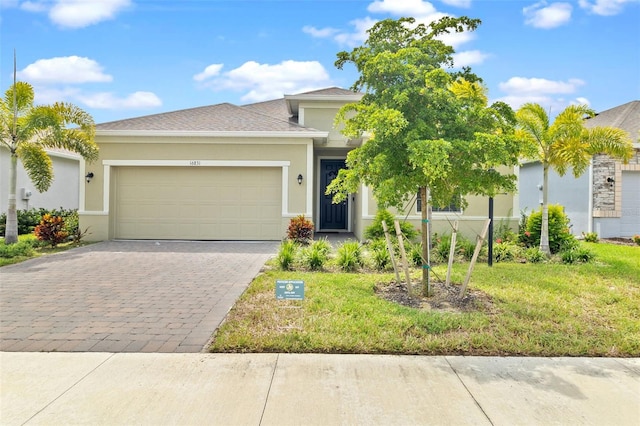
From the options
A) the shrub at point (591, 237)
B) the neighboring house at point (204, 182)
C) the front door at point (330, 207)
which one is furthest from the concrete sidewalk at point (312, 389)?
the front door at point (330, 207)

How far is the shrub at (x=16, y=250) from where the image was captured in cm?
916

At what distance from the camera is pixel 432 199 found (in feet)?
19.3

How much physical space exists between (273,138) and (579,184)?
1129 cm

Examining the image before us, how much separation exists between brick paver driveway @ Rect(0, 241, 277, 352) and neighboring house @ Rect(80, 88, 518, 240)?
8.28ft

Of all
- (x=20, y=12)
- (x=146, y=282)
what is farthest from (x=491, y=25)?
(x=20, y=12)

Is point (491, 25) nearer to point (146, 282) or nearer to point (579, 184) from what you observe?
point (146, 282)

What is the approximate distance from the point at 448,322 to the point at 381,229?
19.9 ft

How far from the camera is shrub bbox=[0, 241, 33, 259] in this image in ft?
30.0

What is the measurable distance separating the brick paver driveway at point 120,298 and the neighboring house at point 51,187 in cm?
681

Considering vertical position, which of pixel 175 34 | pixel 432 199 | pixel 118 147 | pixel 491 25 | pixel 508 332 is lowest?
pixel 508 332

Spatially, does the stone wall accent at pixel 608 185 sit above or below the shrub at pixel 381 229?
above

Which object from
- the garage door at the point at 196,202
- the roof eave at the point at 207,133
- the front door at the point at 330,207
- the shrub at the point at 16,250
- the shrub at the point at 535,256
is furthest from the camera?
the front door at the point at 330,207

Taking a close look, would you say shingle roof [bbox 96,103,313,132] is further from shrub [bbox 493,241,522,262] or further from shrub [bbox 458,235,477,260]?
shrub [bbox 493,241,522,262]

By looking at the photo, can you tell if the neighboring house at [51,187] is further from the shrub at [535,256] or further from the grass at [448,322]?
the shrub at [535,256]
